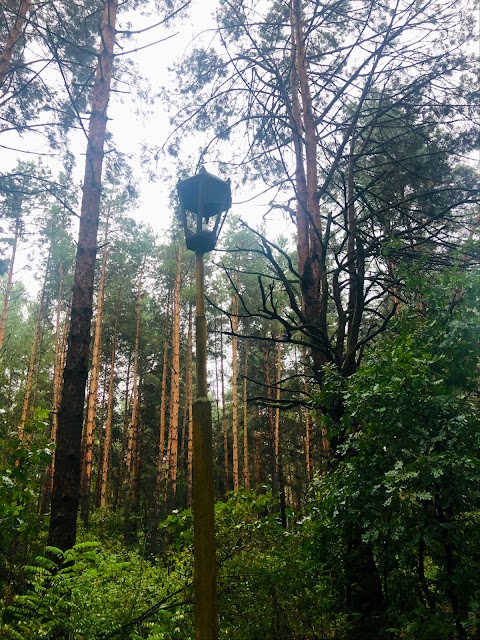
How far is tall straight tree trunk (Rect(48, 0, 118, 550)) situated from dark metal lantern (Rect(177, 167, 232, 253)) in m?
2.97

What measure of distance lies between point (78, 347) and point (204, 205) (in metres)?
3.10

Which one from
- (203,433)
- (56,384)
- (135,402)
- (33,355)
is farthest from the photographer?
(33,355)

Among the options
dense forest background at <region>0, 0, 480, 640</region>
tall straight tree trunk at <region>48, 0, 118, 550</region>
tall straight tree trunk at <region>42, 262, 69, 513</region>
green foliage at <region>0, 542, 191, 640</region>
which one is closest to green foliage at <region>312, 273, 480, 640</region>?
dense forest background at <region>0, 0, 480, 640</region>

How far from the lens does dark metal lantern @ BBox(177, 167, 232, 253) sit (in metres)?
2.76

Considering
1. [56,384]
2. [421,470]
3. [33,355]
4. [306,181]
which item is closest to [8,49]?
[306,181]

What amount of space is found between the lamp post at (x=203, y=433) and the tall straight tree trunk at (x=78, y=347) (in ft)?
9.85

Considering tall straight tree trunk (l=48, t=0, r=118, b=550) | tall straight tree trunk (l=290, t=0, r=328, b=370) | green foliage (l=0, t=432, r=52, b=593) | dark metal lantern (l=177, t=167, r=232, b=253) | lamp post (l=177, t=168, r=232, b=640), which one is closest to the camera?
lamp post (l=177, t=168, r=232, b=640)

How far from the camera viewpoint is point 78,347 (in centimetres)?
507

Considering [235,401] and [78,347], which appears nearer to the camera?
[78,347]

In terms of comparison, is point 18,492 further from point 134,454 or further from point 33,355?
point 33,355

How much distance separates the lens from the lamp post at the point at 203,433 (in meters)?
1.94

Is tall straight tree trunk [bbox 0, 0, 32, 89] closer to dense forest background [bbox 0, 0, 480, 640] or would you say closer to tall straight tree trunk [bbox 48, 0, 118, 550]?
dense forest background [bbox 0, 0, 480, 640]

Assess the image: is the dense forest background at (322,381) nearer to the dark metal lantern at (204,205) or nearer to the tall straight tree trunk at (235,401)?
the dark metal lantern at (204,205)

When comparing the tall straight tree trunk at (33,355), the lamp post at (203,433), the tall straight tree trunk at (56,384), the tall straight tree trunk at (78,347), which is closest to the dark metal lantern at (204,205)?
the lamp post at (203,433)
